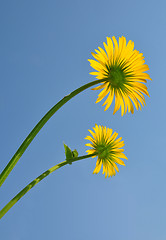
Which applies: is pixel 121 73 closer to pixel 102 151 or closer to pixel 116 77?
pixel 116 77

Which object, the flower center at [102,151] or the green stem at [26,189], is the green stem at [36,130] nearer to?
the green stem at [26,189]

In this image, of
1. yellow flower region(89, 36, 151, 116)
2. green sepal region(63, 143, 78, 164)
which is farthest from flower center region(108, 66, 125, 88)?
green sepal region(63, 143, 78, 164)

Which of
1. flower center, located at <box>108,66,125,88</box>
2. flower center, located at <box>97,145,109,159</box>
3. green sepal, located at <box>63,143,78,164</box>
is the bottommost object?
green sepal, located at <box>63,143,78,164</box>

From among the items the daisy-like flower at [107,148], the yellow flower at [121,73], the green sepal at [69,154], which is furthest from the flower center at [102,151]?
the yellow flower at [121,73]

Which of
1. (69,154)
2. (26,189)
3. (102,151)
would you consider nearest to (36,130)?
(26,189)

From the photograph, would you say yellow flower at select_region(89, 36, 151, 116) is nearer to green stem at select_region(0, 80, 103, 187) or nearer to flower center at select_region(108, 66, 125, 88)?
flower center at select_region(108, 66, 125, 88)

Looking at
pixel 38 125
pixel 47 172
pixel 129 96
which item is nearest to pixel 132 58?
pixel 129 96

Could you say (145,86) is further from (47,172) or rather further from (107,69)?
(47,172)
